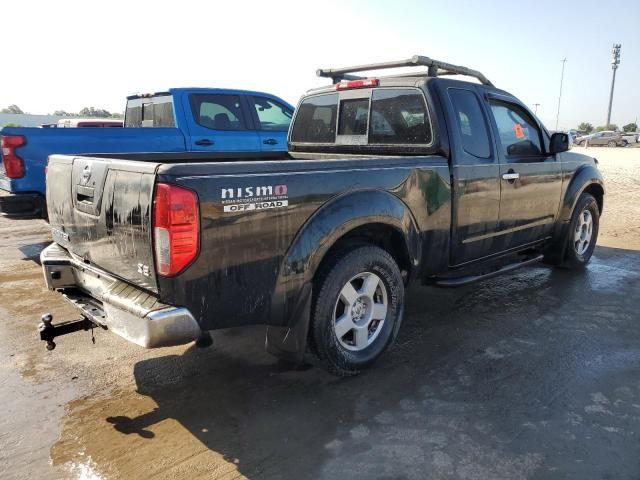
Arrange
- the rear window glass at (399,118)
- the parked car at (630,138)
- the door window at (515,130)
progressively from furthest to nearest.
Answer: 1. the parked car at (630,138)
2. the door window at (515,130)
3. the rear window glass at (399,118)

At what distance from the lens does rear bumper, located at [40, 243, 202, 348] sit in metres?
2.49

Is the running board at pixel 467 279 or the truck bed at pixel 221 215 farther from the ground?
the truck bed at pixel 221 215

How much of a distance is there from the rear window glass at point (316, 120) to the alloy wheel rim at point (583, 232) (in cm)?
320

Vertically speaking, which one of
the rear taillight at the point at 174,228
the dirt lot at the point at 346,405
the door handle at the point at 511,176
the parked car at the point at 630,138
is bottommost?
the dirt lot at the point at 346,405

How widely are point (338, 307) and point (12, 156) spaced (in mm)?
4493

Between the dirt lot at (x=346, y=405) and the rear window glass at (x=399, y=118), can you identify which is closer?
the dirt lot at (x=346, y=405)

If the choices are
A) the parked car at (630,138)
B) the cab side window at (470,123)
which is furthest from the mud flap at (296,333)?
the parked car at (630,138)

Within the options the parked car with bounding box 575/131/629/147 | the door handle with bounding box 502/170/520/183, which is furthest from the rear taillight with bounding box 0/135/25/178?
the parked car with bounding box 575/131/629/147

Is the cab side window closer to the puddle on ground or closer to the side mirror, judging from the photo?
the side mirror

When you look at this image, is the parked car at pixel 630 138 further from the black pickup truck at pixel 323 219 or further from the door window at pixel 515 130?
the black pickup truck at pixel 323 219

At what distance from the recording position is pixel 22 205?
586 centimetres

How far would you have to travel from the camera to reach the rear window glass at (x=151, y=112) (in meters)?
7.31

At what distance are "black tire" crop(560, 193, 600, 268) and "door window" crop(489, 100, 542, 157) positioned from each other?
115cm

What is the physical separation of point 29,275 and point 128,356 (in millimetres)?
2733
